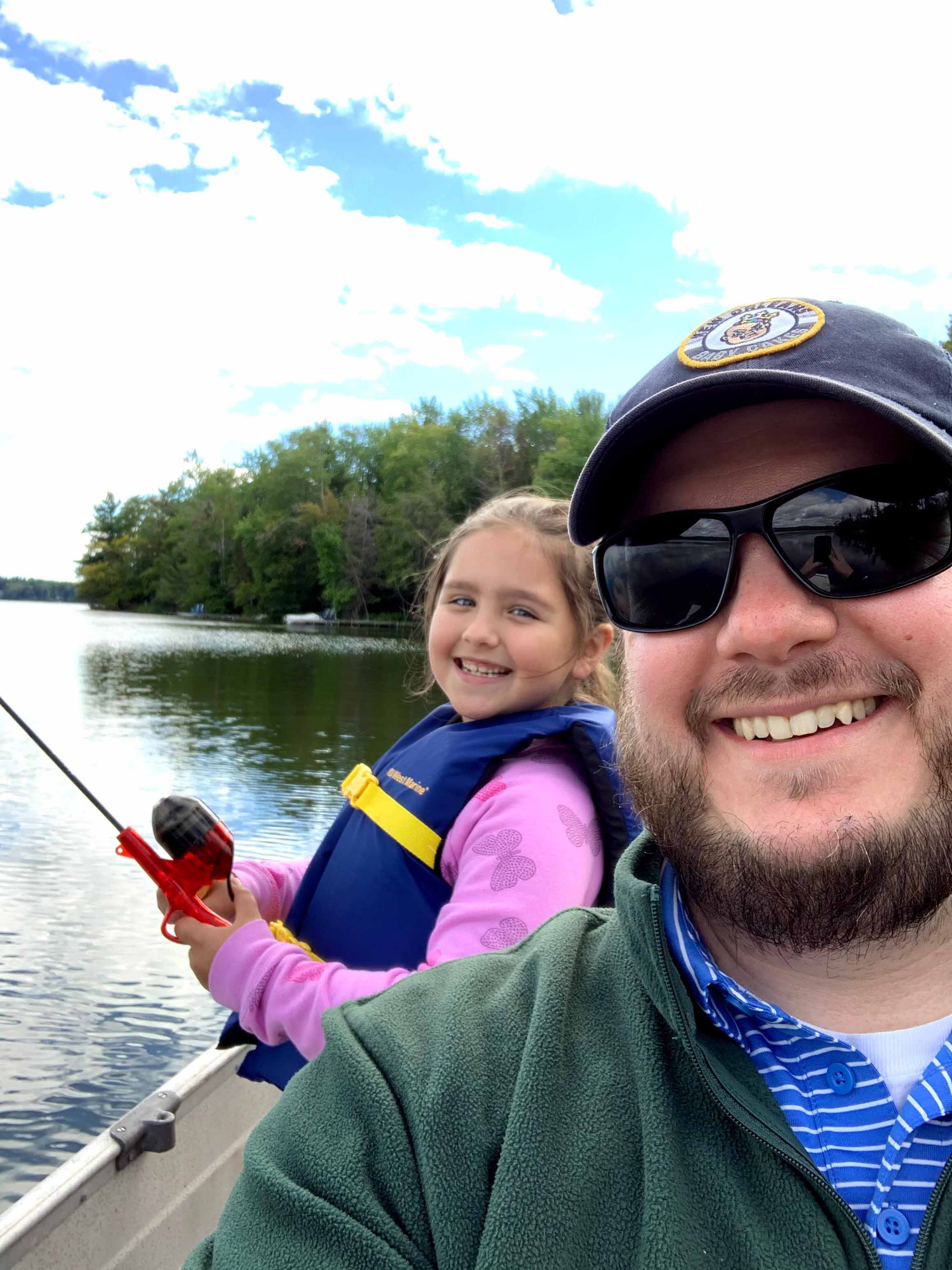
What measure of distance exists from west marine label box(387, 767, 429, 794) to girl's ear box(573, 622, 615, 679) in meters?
0.49

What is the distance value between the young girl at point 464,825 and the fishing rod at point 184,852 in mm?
40

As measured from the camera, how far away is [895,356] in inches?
39.6

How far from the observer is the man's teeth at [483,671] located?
2.23 m

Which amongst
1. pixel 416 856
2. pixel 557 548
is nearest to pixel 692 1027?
pixel 416 856

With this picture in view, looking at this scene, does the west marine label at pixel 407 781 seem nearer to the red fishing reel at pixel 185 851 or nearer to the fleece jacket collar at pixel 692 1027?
the red fishing reel at pixel 185 851

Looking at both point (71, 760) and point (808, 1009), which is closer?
point (808, 1009)

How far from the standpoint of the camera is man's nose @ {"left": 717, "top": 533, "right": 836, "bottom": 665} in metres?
Result: 1.03

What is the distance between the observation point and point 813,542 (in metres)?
1.05

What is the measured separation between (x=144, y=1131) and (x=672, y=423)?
1864 mm

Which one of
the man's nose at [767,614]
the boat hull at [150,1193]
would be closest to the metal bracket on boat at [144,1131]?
the boat hull at [150,1193]

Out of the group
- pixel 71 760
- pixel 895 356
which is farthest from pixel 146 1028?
pixel 71 760

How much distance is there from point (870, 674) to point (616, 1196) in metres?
0.55

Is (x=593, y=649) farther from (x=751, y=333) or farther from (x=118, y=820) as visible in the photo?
(x=118, y=820)

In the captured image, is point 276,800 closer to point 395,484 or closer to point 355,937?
point 355,937
